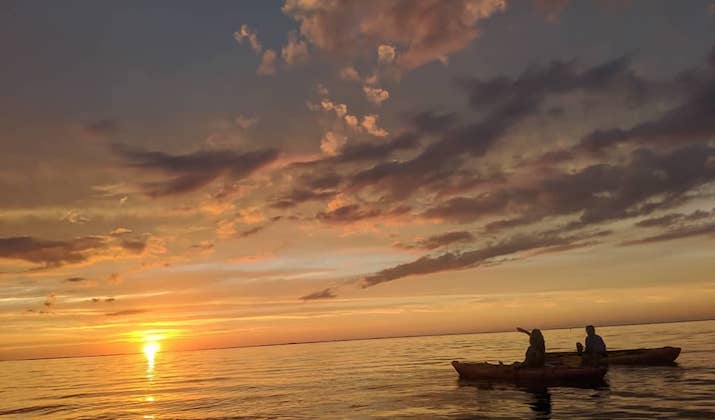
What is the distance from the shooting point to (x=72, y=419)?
38.4m

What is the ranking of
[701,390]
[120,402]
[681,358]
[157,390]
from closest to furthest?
[701,390] < [120,402] < [681,358] < [157,390]

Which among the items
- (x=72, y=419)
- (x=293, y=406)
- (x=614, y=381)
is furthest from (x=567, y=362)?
(x=72, y=419)

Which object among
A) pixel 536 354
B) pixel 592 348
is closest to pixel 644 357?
pixel 592 348

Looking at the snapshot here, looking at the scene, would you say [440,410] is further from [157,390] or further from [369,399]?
[157,390]

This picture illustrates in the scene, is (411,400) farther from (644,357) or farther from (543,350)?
(644,357)

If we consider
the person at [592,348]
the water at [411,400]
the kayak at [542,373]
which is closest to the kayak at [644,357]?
the water at [411,400]

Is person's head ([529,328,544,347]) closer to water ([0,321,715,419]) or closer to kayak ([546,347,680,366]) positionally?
water ([0,321,715,419])

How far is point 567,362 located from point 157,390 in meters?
40.5

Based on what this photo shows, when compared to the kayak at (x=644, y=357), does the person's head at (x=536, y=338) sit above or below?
above

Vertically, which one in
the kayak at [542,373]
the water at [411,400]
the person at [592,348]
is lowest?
the water at [411,400]

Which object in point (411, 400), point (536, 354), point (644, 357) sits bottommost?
point (411, 400)

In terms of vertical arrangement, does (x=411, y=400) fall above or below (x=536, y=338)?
below

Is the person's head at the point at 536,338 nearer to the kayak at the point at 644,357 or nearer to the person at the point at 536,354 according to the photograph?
the person at the point at 536,354

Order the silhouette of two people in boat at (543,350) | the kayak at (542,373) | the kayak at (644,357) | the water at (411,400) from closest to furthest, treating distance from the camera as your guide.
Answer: the water at (411,400) → the kayak at (542,373) → the silhouette of two people in boat at (543,350) → the kayak at (644,357)
